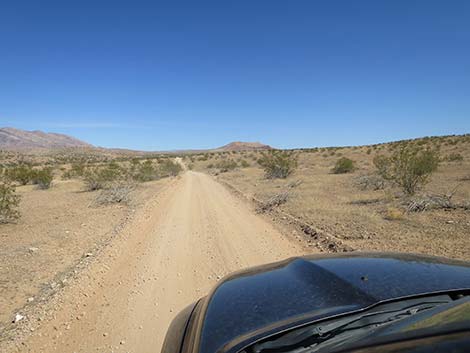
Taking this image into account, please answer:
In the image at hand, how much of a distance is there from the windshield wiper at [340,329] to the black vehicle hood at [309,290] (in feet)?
0.16

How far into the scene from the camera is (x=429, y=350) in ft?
3.63

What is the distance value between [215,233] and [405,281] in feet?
21.6

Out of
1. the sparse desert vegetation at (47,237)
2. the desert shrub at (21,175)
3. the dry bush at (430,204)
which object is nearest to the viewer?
the sparse desert vegetation at (47,237)

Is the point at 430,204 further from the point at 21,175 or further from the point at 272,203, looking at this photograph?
the point at 21,175

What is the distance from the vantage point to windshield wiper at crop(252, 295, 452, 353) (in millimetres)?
1599

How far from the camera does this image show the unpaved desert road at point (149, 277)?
12.8ft

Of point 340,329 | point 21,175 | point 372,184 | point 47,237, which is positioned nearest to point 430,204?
point 372,184

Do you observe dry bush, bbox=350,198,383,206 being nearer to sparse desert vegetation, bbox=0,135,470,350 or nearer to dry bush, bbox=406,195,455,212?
sparse desert vegetation, bbox=0,135,470,350

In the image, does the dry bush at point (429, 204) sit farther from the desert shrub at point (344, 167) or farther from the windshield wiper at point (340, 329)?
the desert shrub at point (344, 167)

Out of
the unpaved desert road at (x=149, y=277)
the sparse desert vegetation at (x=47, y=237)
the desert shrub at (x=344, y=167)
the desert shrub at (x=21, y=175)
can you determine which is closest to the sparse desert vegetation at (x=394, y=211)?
the unpaved desert road at (x=149, y=277)

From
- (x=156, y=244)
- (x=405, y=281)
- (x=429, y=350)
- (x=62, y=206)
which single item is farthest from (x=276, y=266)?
(x=62, y=206)

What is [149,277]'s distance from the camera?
18.3ft

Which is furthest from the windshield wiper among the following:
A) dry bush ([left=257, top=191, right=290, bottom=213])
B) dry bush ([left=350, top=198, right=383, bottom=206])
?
dry bush ([left=350, top=198, right=383, bottom=206])

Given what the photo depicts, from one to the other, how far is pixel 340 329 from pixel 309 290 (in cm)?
45
